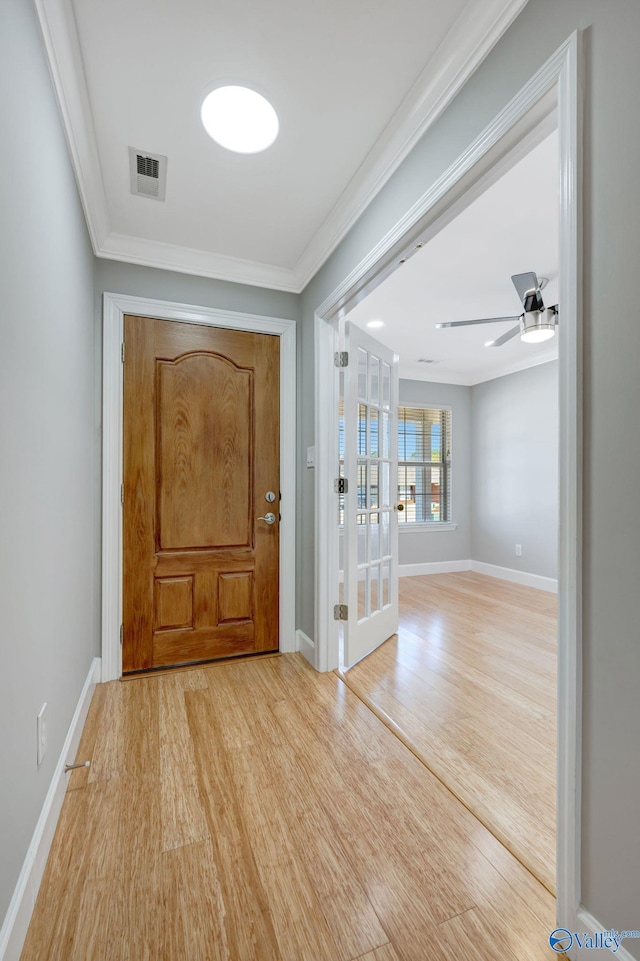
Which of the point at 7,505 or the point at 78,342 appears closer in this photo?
the point at 7,505

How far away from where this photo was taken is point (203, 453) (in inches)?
100

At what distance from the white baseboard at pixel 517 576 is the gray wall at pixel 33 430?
4.35m

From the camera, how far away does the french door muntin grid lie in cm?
266

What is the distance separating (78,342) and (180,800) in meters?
1.86

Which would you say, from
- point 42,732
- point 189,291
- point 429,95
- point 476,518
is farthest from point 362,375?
point 476,518

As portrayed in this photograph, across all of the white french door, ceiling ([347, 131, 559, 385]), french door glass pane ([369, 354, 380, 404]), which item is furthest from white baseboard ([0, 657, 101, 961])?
ceiling ([347, 131, 559, 385])

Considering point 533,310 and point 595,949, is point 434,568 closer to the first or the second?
point 533,310

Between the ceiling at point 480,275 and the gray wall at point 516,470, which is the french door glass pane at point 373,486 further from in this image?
the gray wall at point 516,470

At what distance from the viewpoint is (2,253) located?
92 cm

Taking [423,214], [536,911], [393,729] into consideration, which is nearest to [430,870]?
[536,911]

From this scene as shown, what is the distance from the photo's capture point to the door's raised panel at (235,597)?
2596mm

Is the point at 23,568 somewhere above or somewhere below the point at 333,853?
above

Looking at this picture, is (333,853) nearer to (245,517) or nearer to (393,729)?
(393,729)

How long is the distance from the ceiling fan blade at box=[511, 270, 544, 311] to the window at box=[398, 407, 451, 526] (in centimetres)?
271
